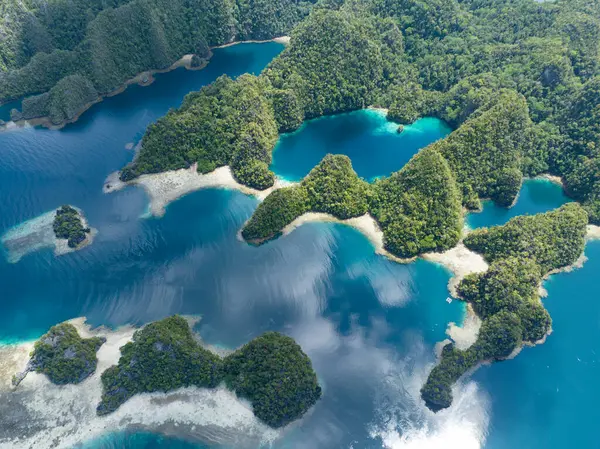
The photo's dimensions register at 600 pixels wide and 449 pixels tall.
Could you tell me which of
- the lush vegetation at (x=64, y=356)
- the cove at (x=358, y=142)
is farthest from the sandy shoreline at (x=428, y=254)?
the lush vegetation at (x=64, y=356)

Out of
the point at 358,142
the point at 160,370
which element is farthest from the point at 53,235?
the point at 358,142

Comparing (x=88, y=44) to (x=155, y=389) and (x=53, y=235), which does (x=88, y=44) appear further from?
(x=155, y=389)

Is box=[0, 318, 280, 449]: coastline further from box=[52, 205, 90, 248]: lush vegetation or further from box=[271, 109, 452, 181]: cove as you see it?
box=[271, 109, 452, 181]: cove

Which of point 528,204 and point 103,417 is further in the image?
point 528,204

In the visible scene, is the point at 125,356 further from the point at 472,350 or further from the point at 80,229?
the point at 472,350

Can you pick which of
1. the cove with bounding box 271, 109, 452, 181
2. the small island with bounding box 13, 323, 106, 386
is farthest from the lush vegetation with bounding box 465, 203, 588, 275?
the small island with bounding box 13, 323, 106, 386

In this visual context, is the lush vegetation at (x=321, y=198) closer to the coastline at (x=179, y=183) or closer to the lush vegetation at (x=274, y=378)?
the coastline at (x=179, y=183)

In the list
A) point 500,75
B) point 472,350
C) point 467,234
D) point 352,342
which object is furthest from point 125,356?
point 500,75
